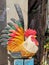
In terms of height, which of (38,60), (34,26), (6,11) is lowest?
(38,60)

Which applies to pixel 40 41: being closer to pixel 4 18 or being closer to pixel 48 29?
pixel 48 29

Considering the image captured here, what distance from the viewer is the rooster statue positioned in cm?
189

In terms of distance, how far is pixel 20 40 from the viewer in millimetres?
1899

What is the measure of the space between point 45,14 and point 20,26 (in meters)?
0.31

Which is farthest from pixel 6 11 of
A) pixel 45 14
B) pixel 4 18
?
pixel 45 14

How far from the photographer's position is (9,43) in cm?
191

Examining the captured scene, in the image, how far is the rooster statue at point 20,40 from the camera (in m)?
1.89

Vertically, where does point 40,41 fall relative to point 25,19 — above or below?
below

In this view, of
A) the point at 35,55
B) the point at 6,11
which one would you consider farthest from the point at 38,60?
the point at 6,11

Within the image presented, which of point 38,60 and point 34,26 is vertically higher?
point 34,26

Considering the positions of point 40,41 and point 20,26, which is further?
point 40,41

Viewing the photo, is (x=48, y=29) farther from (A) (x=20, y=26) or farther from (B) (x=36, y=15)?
(A) (x=20, y=26)

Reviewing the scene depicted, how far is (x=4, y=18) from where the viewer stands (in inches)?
79.1

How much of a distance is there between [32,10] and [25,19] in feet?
0.37
